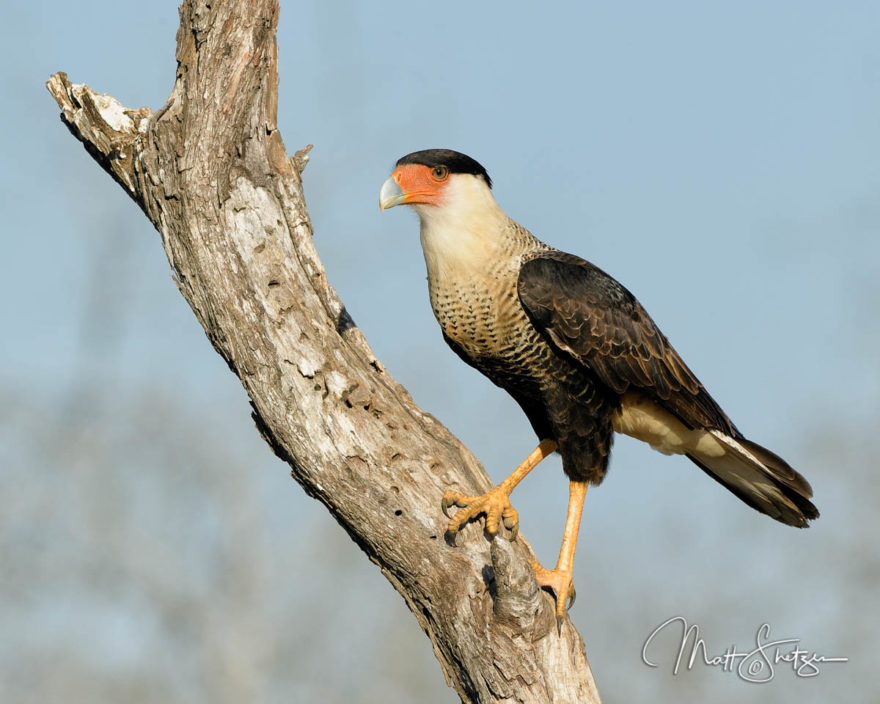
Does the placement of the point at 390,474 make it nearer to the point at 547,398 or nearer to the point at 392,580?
the point at 392,580

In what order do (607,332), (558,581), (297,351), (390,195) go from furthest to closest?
(607,332)
(390,195)
(558,581)
(297,351)

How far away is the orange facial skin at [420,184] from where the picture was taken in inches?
171

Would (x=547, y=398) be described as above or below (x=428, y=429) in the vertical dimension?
above

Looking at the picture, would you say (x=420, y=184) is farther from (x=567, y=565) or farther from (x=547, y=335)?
(x=567, y=565)

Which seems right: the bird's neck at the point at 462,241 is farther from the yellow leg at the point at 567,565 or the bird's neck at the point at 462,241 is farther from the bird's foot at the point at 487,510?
the yellow leg at the point at 567,565

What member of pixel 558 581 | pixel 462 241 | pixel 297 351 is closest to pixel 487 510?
pixel 558 581

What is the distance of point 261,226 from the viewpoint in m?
4.03

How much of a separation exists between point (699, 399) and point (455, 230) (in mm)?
1582

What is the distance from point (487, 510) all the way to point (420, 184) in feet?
5.13

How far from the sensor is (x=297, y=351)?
3857mm

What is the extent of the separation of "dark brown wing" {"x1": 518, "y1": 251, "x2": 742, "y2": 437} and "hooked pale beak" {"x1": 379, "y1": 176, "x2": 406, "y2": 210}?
2.21 ft

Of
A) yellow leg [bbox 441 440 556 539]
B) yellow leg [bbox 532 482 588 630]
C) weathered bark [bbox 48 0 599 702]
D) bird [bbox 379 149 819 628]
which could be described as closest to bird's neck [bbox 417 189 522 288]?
bird [bbox 379 149 819 628]

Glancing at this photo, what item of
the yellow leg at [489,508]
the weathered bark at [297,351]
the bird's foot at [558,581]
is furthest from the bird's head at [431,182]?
the bird's foot at [558,581]

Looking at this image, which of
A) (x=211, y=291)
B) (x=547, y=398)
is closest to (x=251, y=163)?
(x=211, y=291)
